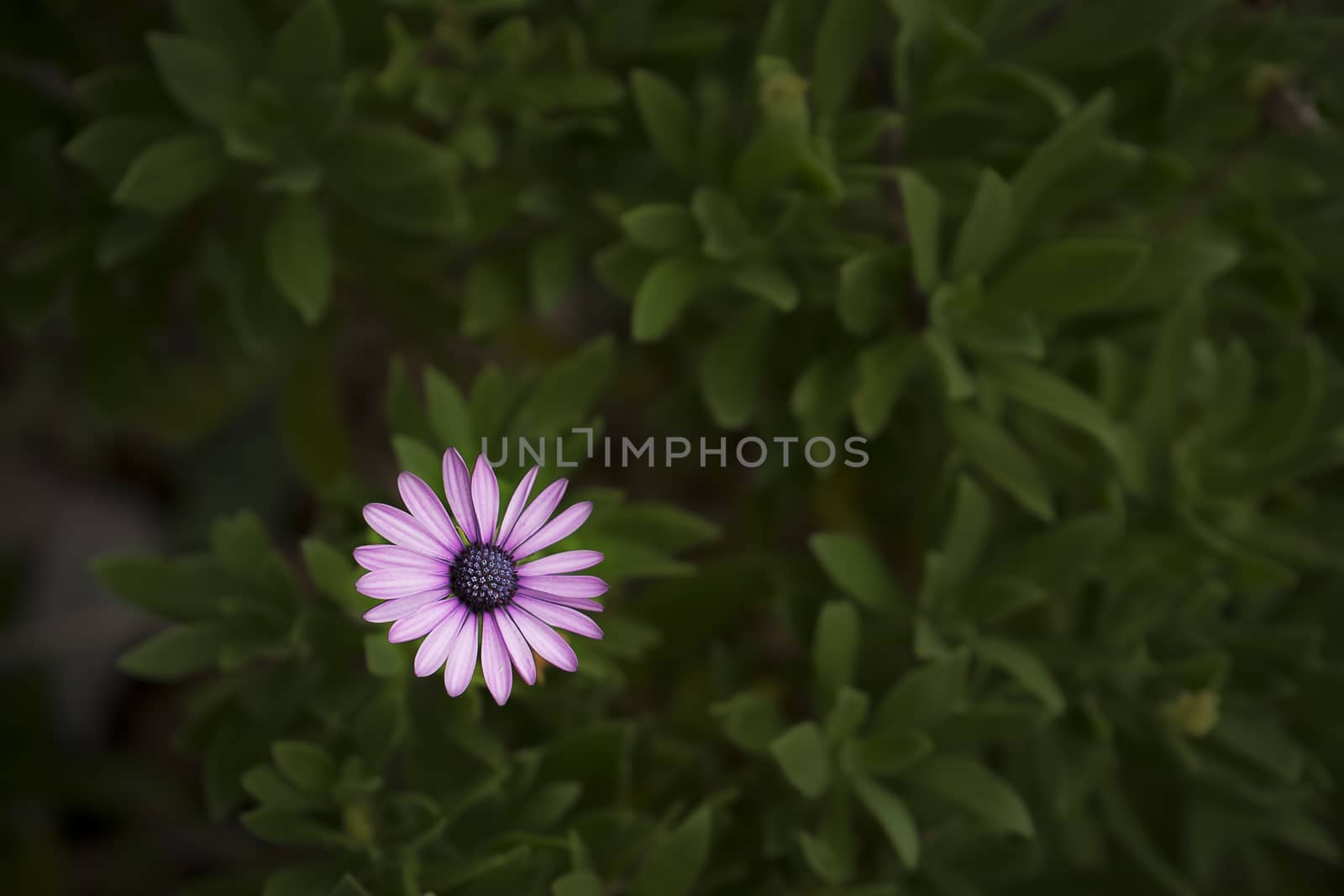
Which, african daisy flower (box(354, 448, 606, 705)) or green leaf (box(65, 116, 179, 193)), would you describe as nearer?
african daisy flower (box(354, 448, 606, 705))

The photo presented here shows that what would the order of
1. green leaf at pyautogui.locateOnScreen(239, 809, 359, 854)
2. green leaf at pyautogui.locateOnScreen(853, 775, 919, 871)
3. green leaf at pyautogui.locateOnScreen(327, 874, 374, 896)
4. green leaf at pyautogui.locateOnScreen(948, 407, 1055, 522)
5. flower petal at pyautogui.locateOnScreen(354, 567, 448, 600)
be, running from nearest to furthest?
flower petal at pyautogui.locateOnScreen(354, 567, 448, 600), green leaf at pyautogui.locateOnScreen(327, 874, 374, 896), green leaf at pyautogui.locateOnScreen(239, 809, 359, 854), green leaf at pyautogui.locateOnScreen(853, 775, 919, 871), green leaf at pyautogui.locateOnScreen(948, 407, 1055, 522)

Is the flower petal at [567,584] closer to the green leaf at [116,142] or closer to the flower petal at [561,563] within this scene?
the flower petal at [561,563]

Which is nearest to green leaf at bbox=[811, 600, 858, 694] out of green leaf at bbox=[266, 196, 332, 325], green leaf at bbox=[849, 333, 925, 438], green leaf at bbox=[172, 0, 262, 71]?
green leaf at bbox=[849, 333, 925, 438]

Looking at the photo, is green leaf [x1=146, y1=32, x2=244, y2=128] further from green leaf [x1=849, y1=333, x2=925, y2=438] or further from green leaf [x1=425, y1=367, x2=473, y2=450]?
green leaf [x1=849, y1=333, x2=925, y2=438]

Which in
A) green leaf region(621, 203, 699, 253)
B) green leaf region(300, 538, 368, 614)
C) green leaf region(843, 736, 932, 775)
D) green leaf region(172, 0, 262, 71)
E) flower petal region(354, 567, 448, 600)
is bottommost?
green leaf region(843, 736, 932, 775)

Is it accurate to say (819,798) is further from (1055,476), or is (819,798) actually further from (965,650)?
(1055,476)
